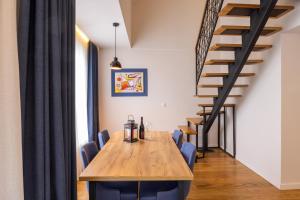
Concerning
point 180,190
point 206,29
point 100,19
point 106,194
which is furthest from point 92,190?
point 206,29

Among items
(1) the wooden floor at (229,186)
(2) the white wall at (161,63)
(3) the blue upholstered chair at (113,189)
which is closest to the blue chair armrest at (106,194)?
(3) the blue upholstered chair at (113,189)

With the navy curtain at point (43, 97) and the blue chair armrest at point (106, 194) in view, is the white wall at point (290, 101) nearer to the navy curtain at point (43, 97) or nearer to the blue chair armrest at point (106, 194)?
the blue chair armrest at point (106, 194)

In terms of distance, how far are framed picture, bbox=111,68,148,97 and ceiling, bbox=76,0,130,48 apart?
0.89 metres

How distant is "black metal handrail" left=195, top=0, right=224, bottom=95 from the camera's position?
11.3ft

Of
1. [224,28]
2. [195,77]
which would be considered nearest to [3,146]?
[224,28]

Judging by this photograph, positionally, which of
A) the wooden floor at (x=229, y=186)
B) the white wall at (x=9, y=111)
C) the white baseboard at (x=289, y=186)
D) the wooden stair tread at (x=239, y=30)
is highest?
the wooden stair tread at (x=239, y=30)

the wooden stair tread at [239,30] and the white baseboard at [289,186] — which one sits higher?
the wooden stair tread at [239,30]

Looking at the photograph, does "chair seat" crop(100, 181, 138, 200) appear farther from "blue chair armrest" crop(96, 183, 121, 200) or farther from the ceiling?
the ceiling

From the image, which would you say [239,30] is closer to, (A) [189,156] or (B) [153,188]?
(A) [189,156]

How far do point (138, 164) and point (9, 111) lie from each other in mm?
1236

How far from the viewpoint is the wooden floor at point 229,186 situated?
2.98 m

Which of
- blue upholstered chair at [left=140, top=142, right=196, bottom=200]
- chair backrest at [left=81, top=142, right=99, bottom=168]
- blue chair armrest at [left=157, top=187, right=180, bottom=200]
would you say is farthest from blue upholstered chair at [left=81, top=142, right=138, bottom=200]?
blue chair armrest at [left=157, top=187, right=180, bottom=200]

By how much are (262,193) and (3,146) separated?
3303mm

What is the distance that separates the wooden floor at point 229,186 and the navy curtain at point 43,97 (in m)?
1.90
